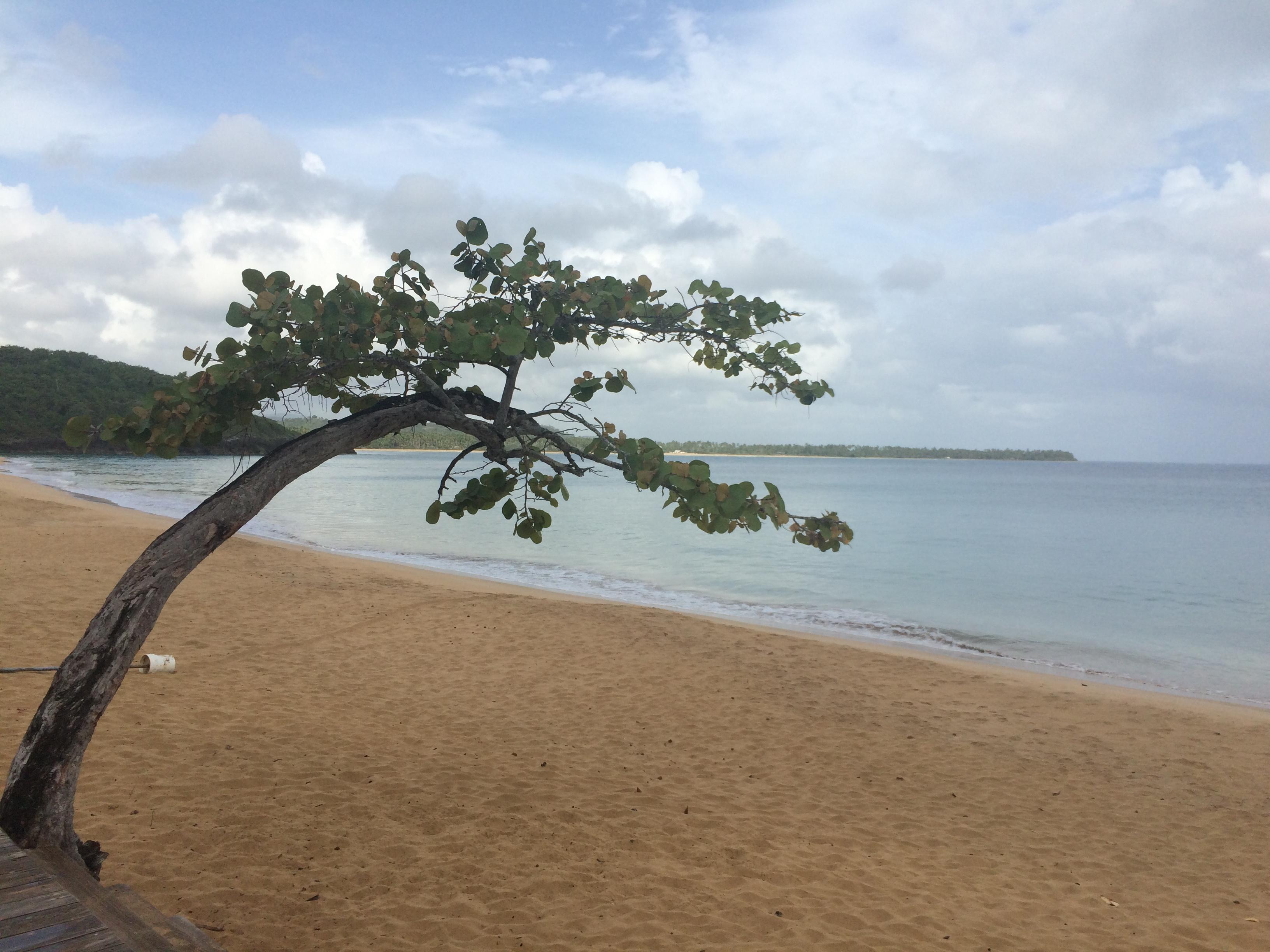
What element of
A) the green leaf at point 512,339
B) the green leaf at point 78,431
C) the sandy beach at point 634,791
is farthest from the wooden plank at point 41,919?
the green leaf at point 512,339

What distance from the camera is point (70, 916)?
2.37 meters

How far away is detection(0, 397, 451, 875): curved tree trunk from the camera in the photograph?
3.10 meters

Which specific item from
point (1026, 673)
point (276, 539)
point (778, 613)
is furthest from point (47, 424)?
point (1026, 673)

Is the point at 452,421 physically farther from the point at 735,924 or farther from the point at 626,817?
the point at 626,817

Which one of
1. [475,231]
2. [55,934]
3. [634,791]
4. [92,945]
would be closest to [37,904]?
[55,934]

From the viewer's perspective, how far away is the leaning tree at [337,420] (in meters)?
3.07

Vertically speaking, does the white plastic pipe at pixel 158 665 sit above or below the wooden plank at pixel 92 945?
above

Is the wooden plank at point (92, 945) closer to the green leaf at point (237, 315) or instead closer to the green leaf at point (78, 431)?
the green leaf at point (78, 431)

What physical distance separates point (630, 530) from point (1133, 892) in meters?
29.0

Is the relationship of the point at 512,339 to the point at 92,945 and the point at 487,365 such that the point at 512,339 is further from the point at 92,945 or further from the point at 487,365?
the point at 92,945

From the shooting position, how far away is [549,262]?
3932 millimetres

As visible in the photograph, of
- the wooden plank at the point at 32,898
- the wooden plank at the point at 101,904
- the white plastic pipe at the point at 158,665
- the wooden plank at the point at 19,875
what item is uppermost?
the white plastic pipe at the point at 158,665

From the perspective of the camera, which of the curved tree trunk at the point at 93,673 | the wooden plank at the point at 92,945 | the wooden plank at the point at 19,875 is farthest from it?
the curved tree trunk at the point at 93,673

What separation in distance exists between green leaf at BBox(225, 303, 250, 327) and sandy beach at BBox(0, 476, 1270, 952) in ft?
8.99
